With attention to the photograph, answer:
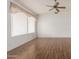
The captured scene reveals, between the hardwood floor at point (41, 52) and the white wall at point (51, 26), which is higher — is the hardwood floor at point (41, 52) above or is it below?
below

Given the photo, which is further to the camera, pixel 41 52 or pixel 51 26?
pixel 51 26

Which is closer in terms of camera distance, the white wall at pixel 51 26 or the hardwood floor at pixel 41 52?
the hardwood floor at pixel 41 52

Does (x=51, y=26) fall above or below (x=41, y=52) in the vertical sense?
above

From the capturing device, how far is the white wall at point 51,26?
14.5 m

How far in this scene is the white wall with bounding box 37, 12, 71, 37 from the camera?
14453mm

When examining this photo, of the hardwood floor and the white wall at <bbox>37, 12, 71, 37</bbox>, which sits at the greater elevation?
the white wall at <bbox>37, 12, 71, 37</bbox>

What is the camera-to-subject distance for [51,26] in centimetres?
1464

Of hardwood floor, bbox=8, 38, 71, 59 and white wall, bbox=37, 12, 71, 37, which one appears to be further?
white wall, bbox=37, 12, 71, 37
